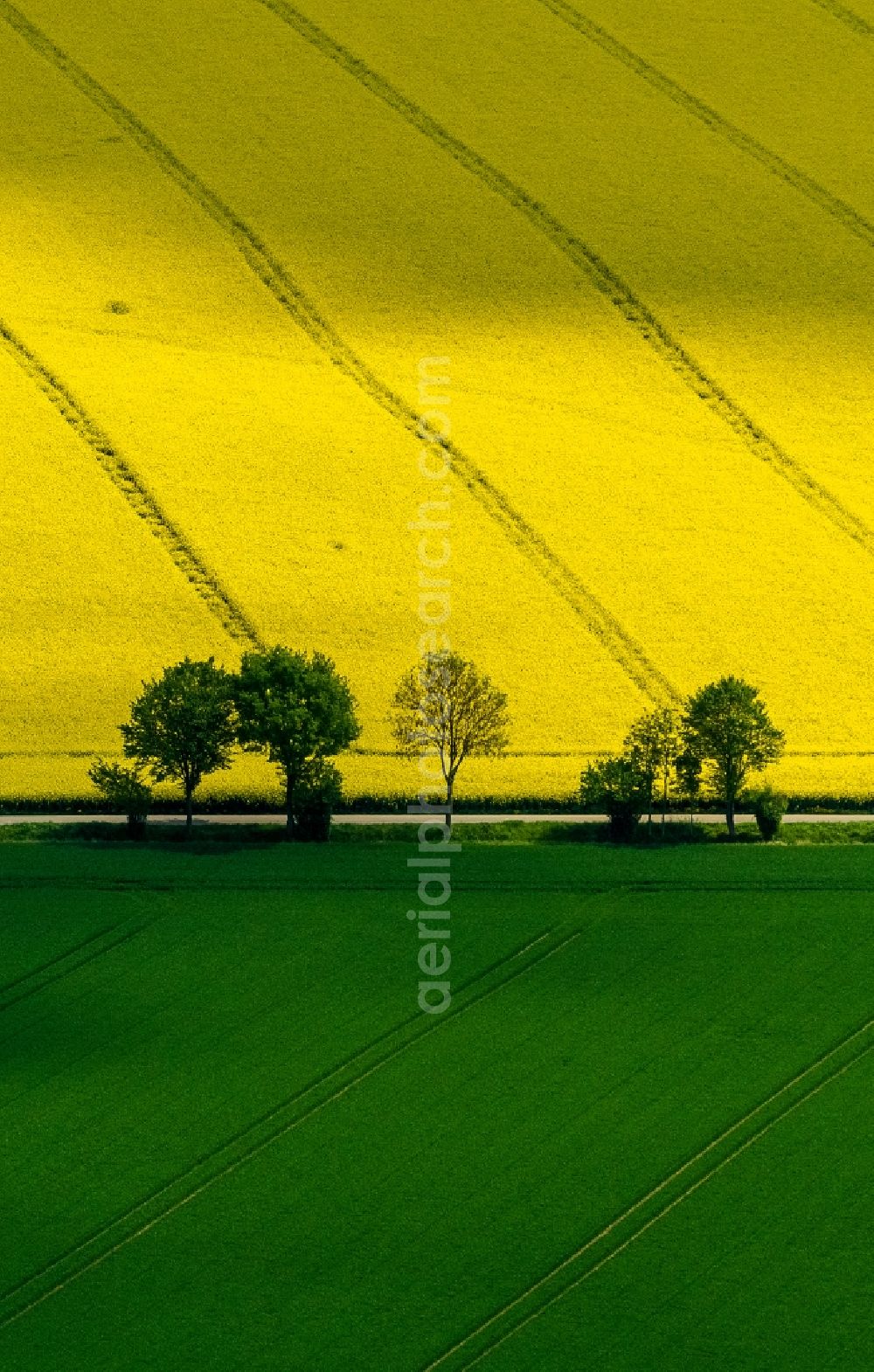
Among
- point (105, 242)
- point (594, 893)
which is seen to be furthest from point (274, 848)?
point (105, 242)

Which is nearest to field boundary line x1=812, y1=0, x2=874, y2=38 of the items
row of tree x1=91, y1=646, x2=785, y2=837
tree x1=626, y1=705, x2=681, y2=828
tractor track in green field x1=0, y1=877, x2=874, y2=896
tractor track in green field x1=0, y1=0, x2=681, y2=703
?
tractor track in green field x1=0, y1=0, x2=681, y2=703

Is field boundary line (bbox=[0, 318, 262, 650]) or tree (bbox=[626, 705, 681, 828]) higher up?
field boundary line (bbox=[0, 318, 262, 650])

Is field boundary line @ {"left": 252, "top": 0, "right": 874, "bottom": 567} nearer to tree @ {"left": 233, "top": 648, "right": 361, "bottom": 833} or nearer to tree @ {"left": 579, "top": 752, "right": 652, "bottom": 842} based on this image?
tree @ {"left": 579, "top": 752, "right": 652, "bottom": 842}

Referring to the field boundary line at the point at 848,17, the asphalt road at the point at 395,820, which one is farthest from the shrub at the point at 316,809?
the field boundary line at the point at 848,17

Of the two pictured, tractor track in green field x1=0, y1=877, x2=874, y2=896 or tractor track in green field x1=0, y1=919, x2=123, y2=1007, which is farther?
tractor track in green field x1=0, y1=877, x2=874, y2=896

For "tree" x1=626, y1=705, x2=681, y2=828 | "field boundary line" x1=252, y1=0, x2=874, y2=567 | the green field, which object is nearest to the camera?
the green field

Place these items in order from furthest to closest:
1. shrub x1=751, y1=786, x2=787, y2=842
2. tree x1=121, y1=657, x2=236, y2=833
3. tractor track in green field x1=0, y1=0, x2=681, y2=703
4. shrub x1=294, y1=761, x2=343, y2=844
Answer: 1. tractor track in green field x1=0, y1=0, x2=681, y2=703
2. tree x1=121, y1=657, x2=236, y2=833
3. shrub x1=751, y1=786, x2=787, y2=842
4. shrub x1=294, y1=761, x2=343, y2=844

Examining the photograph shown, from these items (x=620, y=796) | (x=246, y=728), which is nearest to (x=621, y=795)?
(x=620, y=796)
